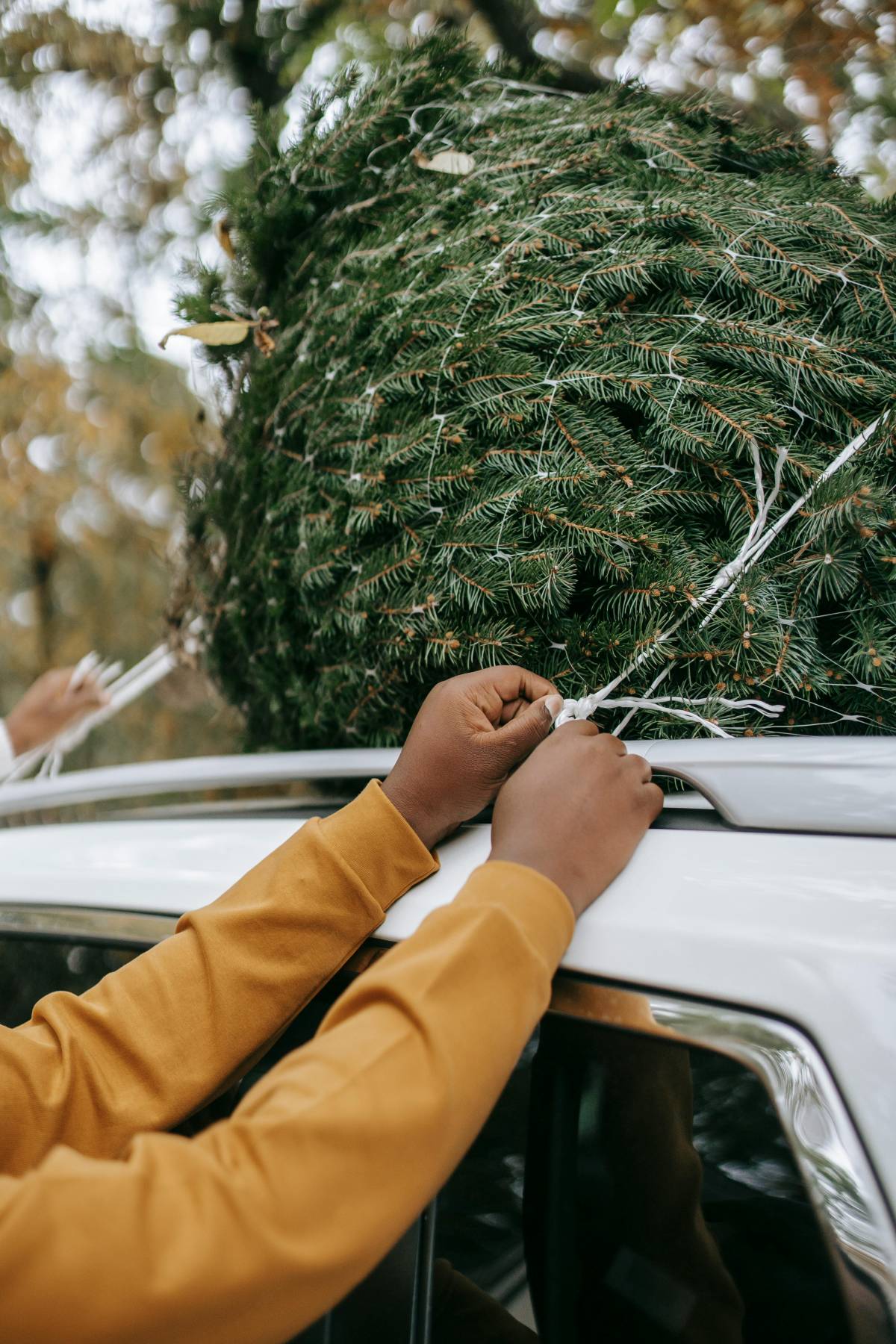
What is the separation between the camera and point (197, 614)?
7.11 feet

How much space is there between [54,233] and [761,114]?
20.1ft

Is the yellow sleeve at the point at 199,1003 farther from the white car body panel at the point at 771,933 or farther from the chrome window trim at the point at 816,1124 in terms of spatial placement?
the chrome window trim at the point at 816,1124

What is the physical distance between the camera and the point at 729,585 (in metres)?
1.21

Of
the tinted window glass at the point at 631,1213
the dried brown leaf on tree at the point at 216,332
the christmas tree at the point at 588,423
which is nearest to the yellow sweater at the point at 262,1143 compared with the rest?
the tinted window glass at the point at 631,1213

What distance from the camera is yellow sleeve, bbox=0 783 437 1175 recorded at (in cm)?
111

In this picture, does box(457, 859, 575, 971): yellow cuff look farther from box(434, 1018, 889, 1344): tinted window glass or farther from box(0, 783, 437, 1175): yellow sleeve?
box(0, 783, 437, 1175): yellow sleeve

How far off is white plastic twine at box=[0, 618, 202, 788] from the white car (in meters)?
1.43

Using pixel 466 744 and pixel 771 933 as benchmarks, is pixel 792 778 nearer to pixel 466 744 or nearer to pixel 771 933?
pixel 771 933

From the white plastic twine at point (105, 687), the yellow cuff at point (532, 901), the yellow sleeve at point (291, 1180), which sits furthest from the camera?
the white plastic twine at point (105, 687)

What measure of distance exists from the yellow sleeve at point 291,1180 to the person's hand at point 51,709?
2370mm

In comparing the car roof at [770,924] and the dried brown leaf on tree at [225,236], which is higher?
the dried brown leaf on tree at [225,236]

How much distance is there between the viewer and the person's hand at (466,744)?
1.19 m

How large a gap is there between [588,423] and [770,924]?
735 mm

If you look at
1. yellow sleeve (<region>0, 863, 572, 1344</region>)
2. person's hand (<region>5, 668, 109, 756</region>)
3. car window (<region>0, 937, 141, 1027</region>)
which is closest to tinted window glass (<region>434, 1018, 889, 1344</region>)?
yellow sleeve (<region>0, 863, 572, 1344</region>)
